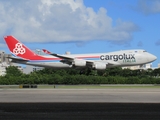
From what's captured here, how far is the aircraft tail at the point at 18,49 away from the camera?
6388 centimetres

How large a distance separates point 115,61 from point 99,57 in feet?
9.47

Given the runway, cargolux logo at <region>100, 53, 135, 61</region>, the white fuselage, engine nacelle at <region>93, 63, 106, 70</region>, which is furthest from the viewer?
the white fuselage

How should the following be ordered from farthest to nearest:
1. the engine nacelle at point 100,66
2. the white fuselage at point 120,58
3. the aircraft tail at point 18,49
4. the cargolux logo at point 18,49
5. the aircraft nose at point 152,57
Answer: the cargolux logo at point 18,49 → the aircraft tail at point 18,49 → the aircraft nose at point 152,57 → the white fuselage at point 120,58 → the engine nacelle at point 100,66

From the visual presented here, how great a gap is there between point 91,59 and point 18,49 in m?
14.6

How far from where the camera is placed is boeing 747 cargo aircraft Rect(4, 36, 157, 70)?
5834 cm

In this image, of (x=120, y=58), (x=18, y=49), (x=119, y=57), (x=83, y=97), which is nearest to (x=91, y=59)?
(x=119, y=57)

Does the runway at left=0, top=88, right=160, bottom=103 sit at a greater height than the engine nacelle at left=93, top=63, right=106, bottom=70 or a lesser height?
lesser

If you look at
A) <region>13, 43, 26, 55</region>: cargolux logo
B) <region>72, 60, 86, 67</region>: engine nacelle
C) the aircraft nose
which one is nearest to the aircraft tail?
<region>13, 43, 26, 55</region>: cargolux logo

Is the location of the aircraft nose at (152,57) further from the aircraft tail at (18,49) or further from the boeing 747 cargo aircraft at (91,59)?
the aircraft tail at (18,49)

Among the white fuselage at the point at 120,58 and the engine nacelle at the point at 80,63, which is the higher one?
the white fuselage at the point at 120,58

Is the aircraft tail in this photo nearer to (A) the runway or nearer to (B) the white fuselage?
(B) the white fuselage

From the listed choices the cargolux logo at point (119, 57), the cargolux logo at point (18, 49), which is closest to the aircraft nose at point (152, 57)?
the cargolux logo at point (119, 57)

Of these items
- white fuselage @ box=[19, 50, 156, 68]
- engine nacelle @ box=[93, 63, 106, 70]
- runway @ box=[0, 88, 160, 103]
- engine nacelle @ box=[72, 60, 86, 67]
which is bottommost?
runway @ box=[0, 88, 160, 103]

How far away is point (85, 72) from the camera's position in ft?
210
